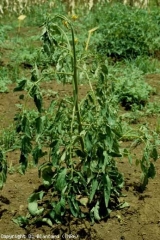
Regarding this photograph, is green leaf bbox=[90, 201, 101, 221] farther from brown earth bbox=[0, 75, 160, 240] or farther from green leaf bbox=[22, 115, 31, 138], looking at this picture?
green leaf bbox=[22, 115, 31, 138]

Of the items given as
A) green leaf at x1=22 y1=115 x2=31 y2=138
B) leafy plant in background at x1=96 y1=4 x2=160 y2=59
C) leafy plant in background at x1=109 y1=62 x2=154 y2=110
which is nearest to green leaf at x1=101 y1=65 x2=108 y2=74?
green leaf at x1=22 y1=115 x2=31 y2=138

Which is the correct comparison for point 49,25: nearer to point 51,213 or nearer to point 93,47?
point 51,213

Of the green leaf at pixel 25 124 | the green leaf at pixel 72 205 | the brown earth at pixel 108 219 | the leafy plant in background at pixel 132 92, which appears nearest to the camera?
the green leaf at pixel 25 124

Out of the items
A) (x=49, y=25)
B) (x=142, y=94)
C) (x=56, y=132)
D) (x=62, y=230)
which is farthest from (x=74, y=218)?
(x=142, y=94)

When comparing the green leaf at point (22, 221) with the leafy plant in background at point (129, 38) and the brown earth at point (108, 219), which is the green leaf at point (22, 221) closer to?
the brown earth at point (108, 219)

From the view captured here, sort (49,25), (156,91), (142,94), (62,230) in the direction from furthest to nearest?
(156,91) < (142,94) < (62,230) < (49,25)

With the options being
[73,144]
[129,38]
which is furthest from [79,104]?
[129,38]

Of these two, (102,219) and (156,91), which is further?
(156,91)

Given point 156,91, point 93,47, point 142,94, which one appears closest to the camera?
point 142,94

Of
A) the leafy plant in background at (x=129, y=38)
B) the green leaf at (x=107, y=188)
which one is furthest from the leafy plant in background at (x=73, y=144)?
the leafy plant in background at (x=129, y=38)

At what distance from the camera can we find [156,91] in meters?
5.89

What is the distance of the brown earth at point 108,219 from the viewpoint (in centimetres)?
326

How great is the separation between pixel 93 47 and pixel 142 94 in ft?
7.73

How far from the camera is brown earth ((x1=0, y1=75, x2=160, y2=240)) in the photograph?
3264 mm
